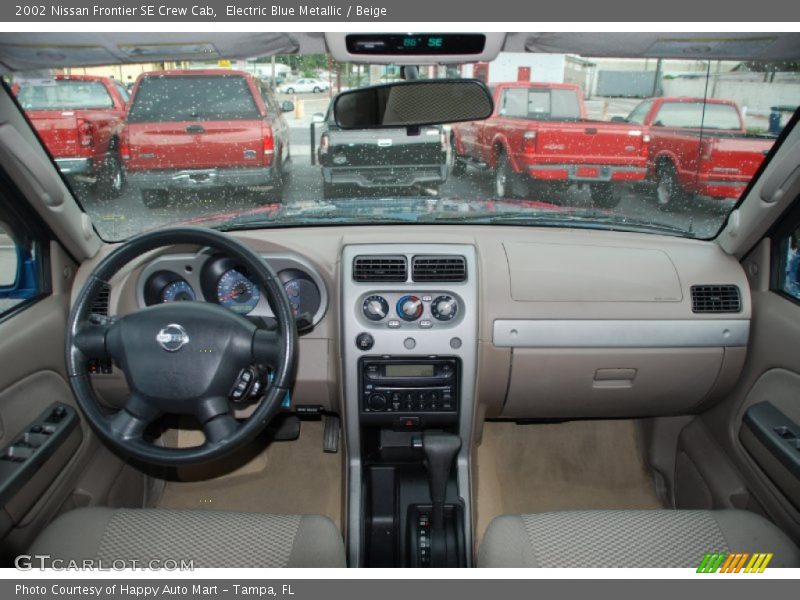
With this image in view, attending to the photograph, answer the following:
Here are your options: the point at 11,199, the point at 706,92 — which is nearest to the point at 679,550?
the point at 706,92

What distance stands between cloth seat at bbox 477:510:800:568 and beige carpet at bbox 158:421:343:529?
133 cm

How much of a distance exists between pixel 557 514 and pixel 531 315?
853mm

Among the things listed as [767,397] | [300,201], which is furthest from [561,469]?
[300,201]

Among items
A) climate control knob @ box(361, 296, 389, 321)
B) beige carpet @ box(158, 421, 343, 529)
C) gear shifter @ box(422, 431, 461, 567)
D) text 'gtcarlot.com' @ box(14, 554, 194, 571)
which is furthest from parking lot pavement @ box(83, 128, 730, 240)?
text 'gtcarlot.com' @ box(14, 554, 194, 571)

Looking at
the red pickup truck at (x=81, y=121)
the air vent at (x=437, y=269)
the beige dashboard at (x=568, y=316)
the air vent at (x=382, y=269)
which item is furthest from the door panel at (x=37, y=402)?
the air vent at (x=437, y=269)

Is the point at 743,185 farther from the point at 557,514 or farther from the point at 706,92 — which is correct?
the point at 557,514

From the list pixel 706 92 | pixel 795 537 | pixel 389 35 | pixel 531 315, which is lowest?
pixel 795 537

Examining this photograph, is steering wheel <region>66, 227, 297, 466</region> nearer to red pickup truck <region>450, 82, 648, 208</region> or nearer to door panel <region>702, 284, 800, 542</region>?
red pickup truck <region>450, 82, 648, 208</region>

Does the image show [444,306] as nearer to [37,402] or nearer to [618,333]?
[618,333]

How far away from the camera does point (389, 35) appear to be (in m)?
1.99

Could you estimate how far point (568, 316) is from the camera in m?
2.88

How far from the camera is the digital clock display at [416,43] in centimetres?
199

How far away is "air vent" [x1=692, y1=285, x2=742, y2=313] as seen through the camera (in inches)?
115

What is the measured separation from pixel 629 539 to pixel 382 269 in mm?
1396
